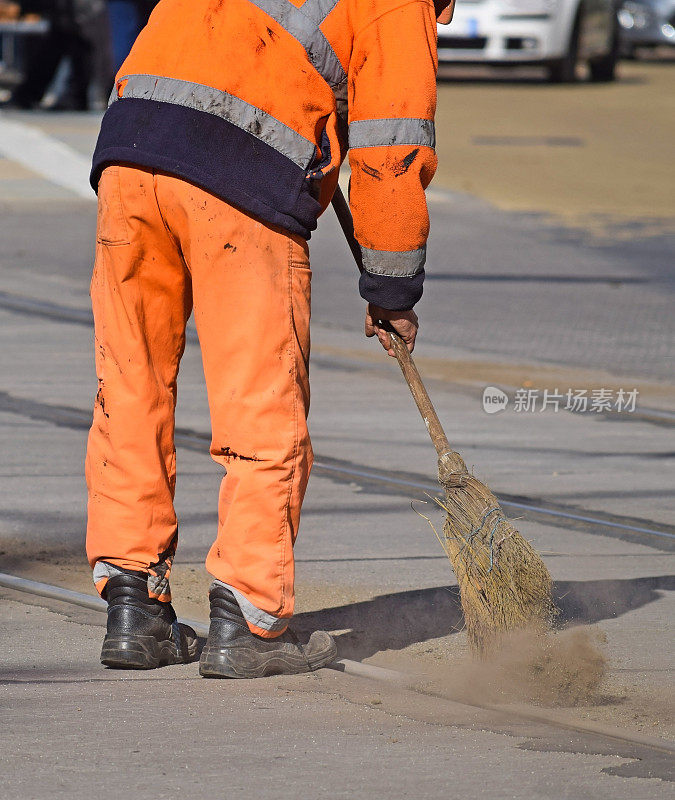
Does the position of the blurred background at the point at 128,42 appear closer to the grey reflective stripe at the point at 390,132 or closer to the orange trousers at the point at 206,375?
the orange trousers at the point at 206,375

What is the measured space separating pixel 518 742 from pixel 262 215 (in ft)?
4.22

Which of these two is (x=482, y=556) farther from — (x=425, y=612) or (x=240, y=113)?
(x=240, y=113)

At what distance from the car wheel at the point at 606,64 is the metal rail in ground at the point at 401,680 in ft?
75.1

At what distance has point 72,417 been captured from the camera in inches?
266

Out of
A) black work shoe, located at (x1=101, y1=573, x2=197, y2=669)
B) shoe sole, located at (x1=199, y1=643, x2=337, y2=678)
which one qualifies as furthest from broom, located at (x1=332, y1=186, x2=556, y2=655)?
black work shoe, located at (x1=101, y1=573, x2=197, y2=669)

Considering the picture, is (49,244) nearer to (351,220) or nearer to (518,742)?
(351,220)

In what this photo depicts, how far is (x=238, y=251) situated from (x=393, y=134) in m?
0.44

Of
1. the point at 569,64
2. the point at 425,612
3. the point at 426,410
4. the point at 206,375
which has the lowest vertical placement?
the point at 569,64

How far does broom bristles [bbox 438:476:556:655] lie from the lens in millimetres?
3977

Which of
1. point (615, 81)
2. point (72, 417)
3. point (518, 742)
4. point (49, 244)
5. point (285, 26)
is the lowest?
point (615, 81)

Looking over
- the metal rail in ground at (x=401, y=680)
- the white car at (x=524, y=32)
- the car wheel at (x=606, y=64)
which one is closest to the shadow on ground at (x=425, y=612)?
the metal rail in ground at (x=401, y=680)

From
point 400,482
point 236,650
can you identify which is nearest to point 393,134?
point 236,650

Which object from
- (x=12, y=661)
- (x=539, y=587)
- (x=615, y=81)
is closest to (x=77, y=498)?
(x=12, y=661)

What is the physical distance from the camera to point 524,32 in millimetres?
23656
